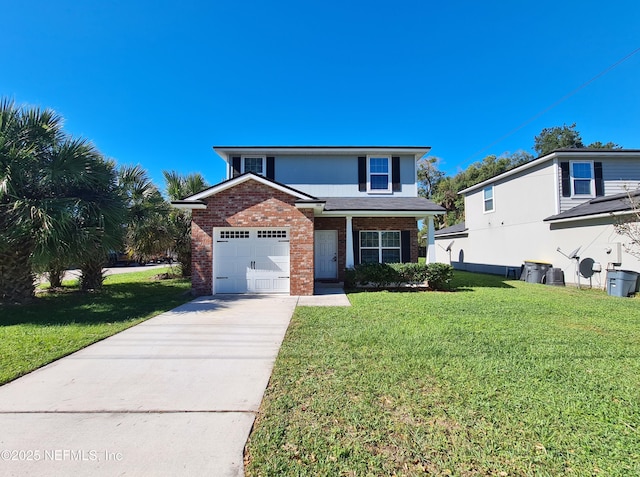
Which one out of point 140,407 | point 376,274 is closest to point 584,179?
point 376,274

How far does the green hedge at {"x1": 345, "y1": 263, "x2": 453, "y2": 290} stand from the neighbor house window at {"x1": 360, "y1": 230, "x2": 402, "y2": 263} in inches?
73.3

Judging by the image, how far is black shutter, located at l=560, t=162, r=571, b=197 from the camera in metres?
13.5

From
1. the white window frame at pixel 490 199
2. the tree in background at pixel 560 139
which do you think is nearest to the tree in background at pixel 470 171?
the tree in background at pixel 560 139

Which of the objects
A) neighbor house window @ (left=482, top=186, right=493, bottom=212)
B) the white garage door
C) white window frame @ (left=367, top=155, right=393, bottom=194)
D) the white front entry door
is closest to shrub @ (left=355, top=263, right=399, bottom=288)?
the white front entry door

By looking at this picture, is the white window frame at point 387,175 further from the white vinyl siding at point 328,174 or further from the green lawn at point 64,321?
the green lawn at point 64,321

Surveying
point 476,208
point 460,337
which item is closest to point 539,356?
point 460,337

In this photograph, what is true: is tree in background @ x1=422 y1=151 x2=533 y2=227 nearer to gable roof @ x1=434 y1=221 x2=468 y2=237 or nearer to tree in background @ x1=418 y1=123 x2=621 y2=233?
tree in background @ x1=418 y1=123 x2=621 y2=233

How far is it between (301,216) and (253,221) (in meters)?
1.63

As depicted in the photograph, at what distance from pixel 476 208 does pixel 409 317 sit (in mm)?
15215

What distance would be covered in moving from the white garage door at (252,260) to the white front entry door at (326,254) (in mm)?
2947

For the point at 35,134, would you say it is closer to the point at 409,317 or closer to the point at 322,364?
the point at 322,364

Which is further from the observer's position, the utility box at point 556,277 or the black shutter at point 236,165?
the black shutter at point 236,165

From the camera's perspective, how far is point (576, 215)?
39.8ft

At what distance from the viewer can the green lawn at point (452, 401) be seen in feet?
7.74
